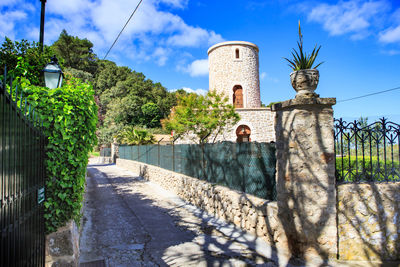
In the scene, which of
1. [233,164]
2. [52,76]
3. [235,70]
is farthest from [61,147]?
[235,70]

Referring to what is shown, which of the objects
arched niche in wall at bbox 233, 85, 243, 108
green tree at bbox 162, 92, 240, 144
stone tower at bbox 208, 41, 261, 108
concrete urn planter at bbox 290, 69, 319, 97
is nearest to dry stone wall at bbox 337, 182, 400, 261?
concrete urn planter at bbox 290, 69, 319, 97

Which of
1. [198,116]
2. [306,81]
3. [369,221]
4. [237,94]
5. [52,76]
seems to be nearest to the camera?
[369,221]

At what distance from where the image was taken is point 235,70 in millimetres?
23812

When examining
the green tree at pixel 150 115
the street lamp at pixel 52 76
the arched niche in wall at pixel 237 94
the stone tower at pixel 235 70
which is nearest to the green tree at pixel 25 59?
the street lamp at pixel 52 76

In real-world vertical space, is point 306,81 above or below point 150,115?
below

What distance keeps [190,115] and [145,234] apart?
10.4 metres

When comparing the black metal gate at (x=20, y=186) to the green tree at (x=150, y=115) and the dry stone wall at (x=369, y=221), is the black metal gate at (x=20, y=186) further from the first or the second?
the green tree at (x=150, y=115)

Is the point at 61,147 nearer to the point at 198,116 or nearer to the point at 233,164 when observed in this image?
the point at 233,164

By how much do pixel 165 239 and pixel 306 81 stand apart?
13.8 ft

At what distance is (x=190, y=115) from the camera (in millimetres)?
15297

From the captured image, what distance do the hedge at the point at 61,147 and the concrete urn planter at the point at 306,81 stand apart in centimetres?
367

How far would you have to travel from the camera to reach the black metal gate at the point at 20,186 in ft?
5.81

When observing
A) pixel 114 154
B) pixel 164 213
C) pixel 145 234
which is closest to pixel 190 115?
pixel 164 213

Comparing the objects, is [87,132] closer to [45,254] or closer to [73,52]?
[45,254]
